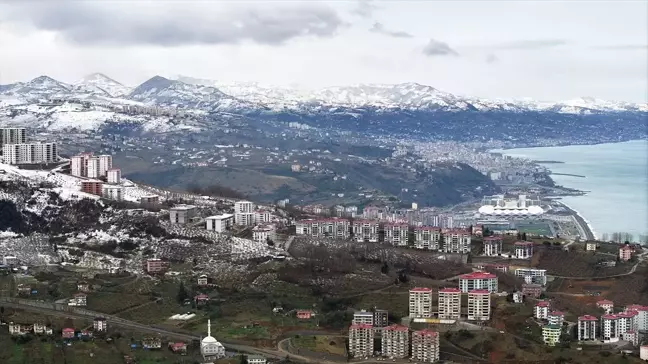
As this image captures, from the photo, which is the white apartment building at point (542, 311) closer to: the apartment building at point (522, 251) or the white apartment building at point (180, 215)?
the apartment building at point (522, 251)

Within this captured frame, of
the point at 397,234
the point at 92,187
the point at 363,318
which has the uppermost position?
the point at 92,187

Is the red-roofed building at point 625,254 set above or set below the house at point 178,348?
above

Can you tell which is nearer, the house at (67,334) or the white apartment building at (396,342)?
the white apartment building at (396,342)

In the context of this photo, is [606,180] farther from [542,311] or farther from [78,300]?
[78,300]

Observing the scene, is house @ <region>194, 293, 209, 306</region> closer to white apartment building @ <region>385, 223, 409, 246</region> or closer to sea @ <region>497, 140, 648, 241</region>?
white apartment building @ <region>385, 223, 409, 246</region>

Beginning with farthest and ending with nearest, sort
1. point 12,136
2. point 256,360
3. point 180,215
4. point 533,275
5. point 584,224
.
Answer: point 584,224 → point 12,136 → point 180,215 → point 533,275 → point 256,360

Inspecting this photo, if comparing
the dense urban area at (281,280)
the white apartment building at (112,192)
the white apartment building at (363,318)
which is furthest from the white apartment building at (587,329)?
the white apartment building at (112,192)

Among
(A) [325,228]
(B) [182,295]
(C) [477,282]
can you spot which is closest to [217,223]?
(A) [325,228]

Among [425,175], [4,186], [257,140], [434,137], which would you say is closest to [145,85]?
[434,137]
